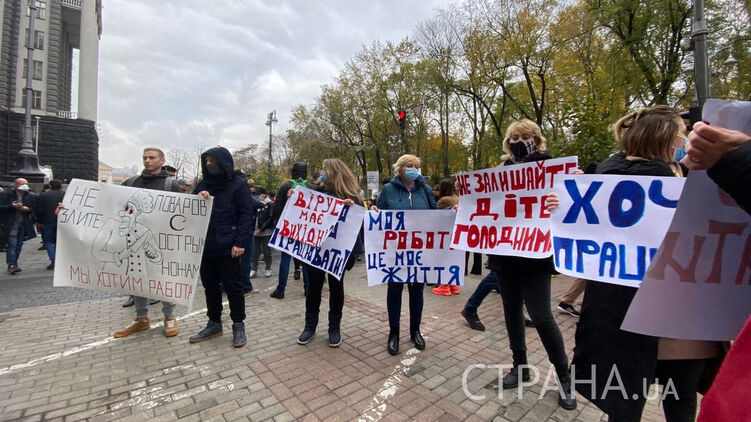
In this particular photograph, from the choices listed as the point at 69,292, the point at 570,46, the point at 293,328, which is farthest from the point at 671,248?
the point at 570,46

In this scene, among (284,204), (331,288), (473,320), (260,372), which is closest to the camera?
(260,372)

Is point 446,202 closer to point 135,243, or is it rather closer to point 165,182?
point 165,182

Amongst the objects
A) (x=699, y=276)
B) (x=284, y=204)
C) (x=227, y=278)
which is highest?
(x=284, y=204)

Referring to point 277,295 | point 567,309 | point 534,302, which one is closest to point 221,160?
point 277,295

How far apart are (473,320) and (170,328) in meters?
3.51

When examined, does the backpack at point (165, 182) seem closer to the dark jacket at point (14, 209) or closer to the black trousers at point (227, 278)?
the black trousers at point (227, 278)

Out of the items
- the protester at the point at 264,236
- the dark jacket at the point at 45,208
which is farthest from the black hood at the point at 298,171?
the dark jacket at the point at 45,208

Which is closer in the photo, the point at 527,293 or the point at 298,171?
the point at 527,293

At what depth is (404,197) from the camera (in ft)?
12.0

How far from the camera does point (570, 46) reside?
1697cm

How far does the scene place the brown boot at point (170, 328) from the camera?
3.86 meters

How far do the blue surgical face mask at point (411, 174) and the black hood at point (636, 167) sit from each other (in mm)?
1789

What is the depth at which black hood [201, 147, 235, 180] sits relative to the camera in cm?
357

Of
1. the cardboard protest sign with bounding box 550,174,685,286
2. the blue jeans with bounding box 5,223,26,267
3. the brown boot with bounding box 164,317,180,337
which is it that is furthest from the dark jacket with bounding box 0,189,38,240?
the cardboard protest sign with bounding box 550,174,685,286
